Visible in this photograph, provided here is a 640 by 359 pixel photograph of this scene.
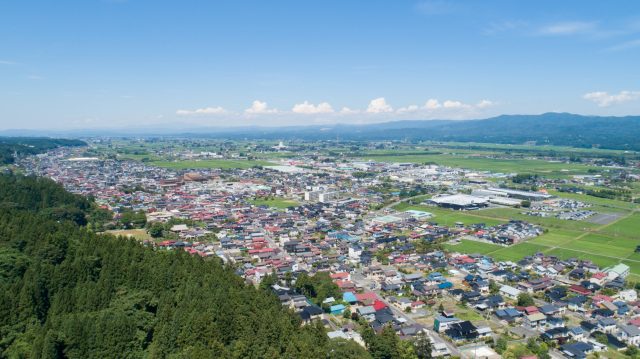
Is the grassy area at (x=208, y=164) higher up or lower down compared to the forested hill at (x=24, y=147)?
lower down

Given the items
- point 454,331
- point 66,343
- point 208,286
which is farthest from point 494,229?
point 66,343

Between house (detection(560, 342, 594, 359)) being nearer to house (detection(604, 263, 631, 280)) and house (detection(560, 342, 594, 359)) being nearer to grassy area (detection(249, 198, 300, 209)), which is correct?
house (detection(604, 263, 631, 280))

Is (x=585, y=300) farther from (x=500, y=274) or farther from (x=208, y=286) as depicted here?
(x=208, y=286)

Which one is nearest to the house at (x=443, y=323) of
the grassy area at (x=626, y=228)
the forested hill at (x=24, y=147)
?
the grassy area at (x=626, y=228)

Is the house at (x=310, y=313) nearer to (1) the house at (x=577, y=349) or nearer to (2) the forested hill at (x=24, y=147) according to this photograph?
(1) the house at (x=577, y=349)

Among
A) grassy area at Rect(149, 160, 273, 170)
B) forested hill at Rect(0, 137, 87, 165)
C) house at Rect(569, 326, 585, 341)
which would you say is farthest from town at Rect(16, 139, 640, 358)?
forested hill at Rect(0, 137, 87, 165)
